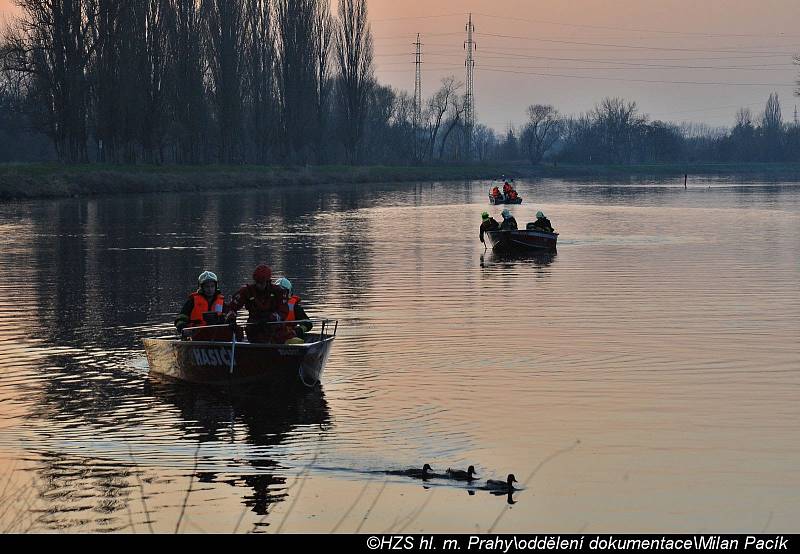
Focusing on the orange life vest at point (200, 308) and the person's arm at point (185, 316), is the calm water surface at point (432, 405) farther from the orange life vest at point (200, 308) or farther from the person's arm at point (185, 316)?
the orange life vest at point (200, 308)

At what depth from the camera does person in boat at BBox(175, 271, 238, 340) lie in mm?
17531

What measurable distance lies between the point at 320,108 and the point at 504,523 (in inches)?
4038

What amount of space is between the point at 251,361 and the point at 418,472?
14.8ft

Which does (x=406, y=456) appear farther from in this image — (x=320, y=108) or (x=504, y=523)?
(x=320, y=108)

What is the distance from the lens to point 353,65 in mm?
113312

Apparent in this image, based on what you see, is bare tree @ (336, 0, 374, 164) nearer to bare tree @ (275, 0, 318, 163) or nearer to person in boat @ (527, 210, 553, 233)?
bare tree @ (275, 0, 318, 163)

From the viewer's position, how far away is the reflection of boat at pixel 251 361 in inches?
650

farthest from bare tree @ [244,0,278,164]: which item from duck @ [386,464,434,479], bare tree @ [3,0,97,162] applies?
duck @ [386,464,434,479]

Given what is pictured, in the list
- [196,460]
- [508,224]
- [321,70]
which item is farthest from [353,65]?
[196,460]

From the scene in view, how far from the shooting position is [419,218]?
61.4m

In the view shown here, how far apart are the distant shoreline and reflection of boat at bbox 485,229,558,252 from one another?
1662 inches

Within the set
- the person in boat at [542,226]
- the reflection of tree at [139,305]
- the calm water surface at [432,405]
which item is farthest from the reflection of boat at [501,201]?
the calm water surface at [432,405]

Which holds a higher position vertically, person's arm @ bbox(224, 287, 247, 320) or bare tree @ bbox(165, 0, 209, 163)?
bare tree @ bbox(165, 0, 209, 163)

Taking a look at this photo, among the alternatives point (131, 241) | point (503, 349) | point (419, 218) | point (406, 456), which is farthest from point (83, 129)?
point (406, 456)
